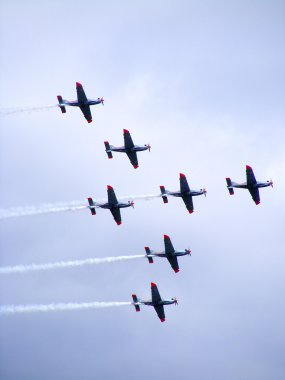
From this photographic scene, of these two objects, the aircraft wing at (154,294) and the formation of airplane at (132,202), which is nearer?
the formation of airplane at (132,202)

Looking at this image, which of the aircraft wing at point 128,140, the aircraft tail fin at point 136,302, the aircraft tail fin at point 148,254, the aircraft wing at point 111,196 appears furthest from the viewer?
the aircraft tail fin at point 136,302

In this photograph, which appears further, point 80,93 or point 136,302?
point 136,302

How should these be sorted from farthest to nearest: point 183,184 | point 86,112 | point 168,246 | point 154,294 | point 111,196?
point 154,294
point 168,246
point 183,184
point 86,112
point 111,196

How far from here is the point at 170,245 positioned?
104 m

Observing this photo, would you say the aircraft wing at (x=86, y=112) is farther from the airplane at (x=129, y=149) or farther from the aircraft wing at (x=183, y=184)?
the aircraft wing at (x=183, y=184)

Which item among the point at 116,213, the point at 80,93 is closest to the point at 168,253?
the point at 116,213

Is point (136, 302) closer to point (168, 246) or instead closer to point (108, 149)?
point (168, 246)

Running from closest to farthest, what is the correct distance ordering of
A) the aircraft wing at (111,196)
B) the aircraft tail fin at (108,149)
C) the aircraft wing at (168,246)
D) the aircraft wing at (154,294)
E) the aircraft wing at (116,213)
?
the aircraft wing at (111,196) → the aircraft wing at (116,213) → the aircraft tail fin at (108,149) → the aircraft wing at (168,246) → the aircraft wing at (154,294)

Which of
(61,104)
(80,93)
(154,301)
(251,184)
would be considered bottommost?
A: (154,301)

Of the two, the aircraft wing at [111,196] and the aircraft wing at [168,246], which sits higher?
the aircraft wing at [111,196]

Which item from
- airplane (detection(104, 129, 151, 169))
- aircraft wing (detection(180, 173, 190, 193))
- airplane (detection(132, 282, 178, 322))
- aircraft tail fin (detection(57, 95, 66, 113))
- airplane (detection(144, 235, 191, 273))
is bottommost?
airplane (detection(132, 282, 178, 322))

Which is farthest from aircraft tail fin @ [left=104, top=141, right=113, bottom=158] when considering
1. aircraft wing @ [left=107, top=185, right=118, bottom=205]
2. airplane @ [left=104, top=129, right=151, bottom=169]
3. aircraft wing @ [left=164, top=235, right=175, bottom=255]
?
aircraft wing @ [left=164, top=235, right=175, bottom=255]

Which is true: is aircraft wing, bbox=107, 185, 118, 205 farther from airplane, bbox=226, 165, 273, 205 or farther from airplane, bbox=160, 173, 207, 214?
airplane, bbox=226, 165, 273, 205

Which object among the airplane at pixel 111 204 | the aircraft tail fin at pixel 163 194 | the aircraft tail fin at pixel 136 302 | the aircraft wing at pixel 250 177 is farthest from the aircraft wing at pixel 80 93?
the aircraft tail fin at pixel 136 302
